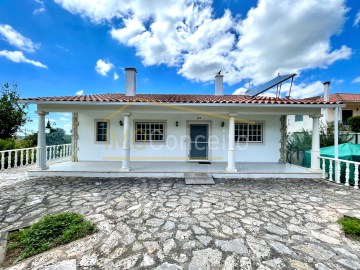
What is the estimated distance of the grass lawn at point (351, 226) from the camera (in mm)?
2881

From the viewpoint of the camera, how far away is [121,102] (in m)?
6.07

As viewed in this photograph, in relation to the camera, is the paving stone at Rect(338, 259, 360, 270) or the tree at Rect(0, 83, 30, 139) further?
the tree at Rect(0, 83, 30, 139)

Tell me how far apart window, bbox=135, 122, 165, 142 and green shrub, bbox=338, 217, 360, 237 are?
22.5 feet

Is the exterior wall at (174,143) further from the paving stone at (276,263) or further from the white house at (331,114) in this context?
the white house at (331,114)

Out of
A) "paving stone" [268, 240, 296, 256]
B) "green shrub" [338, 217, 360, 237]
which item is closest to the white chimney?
"green shrub" [338, 217, 360, 237]

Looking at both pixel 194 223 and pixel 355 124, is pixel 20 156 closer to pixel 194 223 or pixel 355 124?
pixel 194 223

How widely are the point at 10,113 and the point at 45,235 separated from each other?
40.2 feet

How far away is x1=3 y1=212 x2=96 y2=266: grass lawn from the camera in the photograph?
7.88 ft

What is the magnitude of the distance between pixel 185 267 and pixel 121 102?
535 centimetres

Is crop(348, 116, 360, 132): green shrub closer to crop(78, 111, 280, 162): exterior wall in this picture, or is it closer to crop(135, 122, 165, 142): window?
crop(78, 111, 280, 162): exterior wall

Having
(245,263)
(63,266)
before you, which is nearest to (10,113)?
(63,266)

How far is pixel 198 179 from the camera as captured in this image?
5.96 m

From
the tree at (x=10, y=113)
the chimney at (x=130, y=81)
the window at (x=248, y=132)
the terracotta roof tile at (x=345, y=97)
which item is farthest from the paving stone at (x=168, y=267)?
the terracotta roof tile at (x=345, y=97)

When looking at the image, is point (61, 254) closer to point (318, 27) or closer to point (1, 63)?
point (318, 27)
